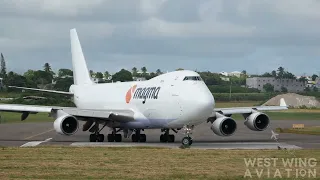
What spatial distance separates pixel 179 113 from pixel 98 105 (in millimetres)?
11077

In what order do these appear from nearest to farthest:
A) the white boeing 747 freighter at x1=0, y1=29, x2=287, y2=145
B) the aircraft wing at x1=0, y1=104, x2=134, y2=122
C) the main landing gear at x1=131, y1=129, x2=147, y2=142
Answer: the white boeing 747 freighter at x1=0, y1=29, x2=287, y2=145
the aircraft wing at x1=0, y1=104, x2=134, y2=122
the main landing gear at x1=131, y1=129, x2=147, y2=142

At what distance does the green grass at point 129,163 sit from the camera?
20.9 m

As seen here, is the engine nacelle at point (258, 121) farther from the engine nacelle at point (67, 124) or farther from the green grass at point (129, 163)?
the green grass at point (129, 163)

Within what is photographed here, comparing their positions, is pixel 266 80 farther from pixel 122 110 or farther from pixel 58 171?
pixel 58 171

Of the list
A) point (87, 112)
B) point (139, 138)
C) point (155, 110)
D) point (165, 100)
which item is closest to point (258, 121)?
point (139, 138)

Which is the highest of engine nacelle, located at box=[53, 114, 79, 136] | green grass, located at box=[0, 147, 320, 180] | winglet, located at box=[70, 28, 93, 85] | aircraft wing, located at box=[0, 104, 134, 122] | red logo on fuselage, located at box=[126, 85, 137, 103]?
winglet, located at box=[70, 28, 93, 85]

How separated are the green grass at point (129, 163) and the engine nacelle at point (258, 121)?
12.6 meters

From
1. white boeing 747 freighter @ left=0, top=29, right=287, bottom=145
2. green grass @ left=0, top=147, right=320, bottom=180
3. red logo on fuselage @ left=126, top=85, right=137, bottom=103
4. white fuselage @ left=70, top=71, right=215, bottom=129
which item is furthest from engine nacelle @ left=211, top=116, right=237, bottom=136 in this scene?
green grass @ left=0, top=147, right=320, bottom=180

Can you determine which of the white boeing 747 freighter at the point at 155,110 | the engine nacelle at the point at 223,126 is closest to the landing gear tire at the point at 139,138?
the white boeing 747 freighter at the point at 155,110

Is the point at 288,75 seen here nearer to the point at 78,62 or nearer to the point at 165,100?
the point at 78,62

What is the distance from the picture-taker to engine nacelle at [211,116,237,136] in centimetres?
3922

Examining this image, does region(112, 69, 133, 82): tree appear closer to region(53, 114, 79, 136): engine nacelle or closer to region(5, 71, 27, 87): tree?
region(5, 71, 27, 87): tree

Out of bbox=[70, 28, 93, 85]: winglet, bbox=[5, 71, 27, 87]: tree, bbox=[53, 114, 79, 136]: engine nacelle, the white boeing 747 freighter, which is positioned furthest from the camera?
bbox=[5, 71, 27, 87]: tree

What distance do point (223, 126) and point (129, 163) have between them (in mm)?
15943
